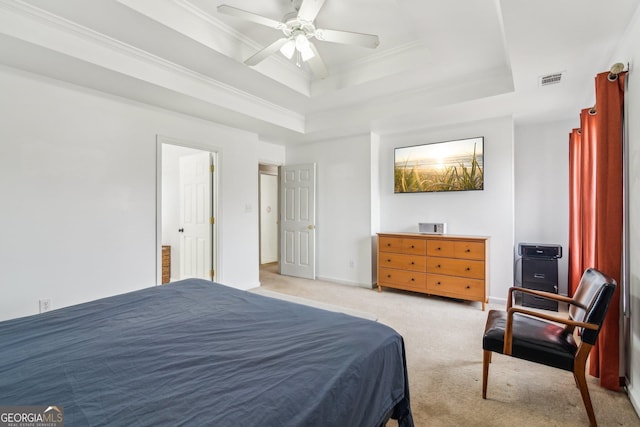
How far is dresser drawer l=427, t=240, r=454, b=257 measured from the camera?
3850mm

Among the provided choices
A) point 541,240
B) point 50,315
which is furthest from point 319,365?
point 541,240

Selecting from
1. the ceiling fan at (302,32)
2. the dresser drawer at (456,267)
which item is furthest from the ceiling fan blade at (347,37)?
the dresser drawer at (456,267)

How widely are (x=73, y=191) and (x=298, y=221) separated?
10.7ft

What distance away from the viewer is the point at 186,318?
1555mm

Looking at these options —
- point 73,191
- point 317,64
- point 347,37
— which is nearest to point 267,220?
point 73,191

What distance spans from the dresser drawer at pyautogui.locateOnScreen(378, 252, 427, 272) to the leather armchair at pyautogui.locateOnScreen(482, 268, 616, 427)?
1906mm

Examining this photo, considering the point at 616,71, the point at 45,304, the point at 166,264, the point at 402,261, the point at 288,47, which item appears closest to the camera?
the point at 616,71

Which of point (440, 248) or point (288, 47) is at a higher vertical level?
point (288, 47)

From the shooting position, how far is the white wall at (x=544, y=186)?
3902 millimetres

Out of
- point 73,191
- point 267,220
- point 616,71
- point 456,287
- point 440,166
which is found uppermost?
point 616,71

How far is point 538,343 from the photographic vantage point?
5.98 ft

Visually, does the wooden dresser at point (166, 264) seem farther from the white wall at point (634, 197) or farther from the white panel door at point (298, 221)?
the white wall at point (634, 197)

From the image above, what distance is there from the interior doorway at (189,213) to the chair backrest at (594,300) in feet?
12.6

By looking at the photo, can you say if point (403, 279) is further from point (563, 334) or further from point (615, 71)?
point (615, 71)
